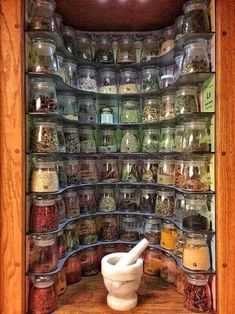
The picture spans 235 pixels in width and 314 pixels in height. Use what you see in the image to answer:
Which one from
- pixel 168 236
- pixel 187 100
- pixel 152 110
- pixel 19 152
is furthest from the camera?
pixel 152 110

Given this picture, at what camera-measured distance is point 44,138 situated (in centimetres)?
147

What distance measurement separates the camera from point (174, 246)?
5.65 feet

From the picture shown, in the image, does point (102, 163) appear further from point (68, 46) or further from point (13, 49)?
point (13, 49)

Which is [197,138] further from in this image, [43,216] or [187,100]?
[43,216]

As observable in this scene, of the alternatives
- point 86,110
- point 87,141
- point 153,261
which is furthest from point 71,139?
point 153,261

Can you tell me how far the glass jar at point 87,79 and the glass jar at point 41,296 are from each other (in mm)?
1124

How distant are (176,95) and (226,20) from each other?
0.47 m

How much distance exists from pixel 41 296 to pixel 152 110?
1.22 metres

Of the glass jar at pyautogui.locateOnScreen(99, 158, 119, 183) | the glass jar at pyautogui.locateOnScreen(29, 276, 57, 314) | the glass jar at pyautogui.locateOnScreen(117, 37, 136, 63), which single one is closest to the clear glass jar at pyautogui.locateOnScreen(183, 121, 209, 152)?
the glass jar at pyautogui.locateOnScreen(99, 158, 119, 183)

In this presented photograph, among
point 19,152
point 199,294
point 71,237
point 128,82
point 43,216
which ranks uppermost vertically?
point 128,82

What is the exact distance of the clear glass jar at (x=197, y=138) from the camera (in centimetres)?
147

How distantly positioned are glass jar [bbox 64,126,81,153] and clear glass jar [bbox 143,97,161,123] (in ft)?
1.48

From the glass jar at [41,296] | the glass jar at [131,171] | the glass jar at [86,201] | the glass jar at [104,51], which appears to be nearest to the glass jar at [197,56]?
the glass jar at [104,51]

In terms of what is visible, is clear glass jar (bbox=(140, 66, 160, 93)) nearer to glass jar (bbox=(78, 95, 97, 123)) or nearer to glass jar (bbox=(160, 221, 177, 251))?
glass jar (bbox=(78, 95, 97, 123))
